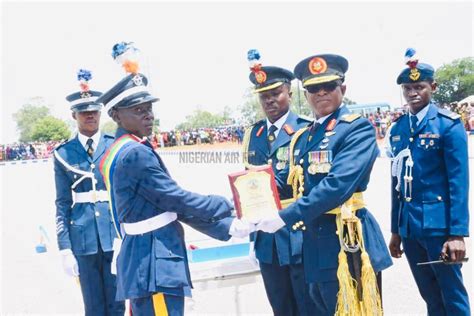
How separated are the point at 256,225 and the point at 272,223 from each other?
0.13 meters

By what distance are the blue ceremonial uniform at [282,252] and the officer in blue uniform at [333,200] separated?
0.25 m

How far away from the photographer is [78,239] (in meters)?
3.70

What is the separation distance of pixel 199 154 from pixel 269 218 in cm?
2587

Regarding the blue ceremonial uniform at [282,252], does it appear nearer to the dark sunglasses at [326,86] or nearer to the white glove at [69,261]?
the dark sunglasses at [326,86]

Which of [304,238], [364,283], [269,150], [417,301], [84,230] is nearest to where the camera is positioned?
[364,283]

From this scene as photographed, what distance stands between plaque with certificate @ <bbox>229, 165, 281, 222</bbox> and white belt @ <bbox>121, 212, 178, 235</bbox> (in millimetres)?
425

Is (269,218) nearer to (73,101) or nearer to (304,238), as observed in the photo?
(304,238)

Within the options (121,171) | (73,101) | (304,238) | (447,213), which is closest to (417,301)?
(447,213)

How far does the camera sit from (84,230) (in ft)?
12.1

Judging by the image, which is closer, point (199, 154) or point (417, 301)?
point (417, 301)

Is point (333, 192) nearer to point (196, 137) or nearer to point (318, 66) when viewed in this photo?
point (318, 66)

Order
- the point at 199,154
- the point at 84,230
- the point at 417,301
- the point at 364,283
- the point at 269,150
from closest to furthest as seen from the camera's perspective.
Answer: the point at 364,283 → the point at 269,150 → the point at 84,230 → the point at 417,301 → the point at 199,154

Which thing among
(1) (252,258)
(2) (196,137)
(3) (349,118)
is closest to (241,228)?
(1) (252,258)

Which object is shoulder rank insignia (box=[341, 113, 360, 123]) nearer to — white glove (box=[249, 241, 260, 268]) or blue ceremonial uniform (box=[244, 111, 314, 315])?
blue ceremonial uniform (box=[244, 111, 314, 315])
